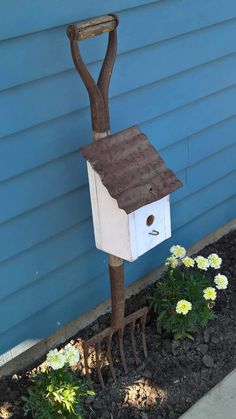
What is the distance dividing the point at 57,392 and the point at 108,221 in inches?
28.7

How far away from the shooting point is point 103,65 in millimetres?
2322

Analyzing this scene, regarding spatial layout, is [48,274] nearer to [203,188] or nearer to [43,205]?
[43,205]

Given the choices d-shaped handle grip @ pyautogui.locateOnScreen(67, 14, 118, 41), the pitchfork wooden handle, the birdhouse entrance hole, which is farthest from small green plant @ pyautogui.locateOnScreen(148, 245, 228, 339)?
d-shaped handle grip @ pyautogui.locateOnScreen(67, 14, 118, 41)

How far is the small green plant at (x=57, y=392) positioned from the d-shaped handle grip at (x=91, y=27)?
125cm

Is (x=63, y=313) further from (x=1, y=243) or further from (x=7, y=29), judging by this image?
(x=7, y=29)

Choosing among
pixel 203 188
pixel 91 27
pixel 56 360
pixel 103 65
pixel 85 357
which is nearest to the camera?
pixel 91 27

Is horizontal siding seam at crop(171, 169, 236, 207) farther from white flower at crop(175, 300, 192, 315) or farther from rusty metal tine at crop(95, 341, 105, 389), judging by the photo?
rusty metal tine at crop(95, 341, 105, 389)

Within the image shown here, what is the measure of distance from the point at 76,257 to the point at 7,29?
3.62ft

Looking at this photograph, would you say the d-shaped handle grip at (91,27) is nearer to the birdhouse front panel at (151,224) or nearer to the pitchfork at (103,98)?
the pitchfork at (103,98)

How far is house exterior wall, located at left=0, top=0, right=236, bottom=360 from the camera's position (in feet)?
7.66

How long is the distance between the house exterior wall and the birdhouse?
22 centimetres

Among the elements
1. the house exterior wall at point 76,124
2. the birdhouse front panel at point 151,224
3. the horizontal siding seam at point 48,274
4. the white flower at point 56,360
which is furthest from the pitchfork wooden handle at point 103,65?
the white flower at point 56,360

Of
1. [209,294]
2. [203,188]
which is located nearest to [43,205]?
[209,294]

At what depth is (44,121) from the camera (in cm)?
243
